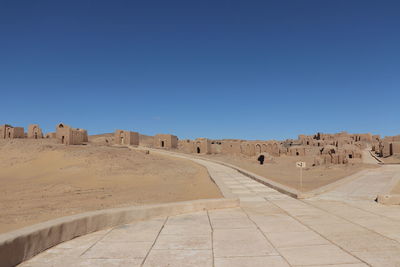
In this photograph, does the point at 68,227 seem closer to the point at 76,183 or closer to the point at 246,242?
the point at 246,242

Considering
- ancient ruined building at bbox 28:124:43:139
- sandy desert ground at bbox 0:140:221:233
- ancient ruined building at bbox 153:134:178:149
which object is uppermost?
ancient ruined building at bbox 28:124:43:139

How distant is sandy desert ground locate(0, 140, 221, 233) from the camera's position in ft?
34.1

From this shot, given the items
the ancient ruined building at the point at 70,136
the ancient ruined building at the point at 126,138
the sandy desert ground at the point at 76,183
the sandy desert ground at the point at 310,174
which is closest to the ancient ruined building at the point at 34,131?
the ancient ruined building at the point at 126,138

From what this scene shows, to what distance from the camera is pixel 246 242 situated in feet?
15.5

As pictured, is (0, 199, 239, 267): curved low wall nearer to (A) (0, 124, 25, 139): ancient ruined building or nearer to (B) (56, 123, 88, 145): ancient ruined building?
(B) (56, 123, 88, 145): ancient ruined building

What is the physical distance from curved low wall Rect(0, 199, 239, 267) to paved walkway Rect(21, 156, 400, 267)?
0.16 m

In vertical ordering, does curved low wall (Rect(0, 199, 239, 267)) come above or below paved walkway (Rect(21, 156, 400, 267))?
above

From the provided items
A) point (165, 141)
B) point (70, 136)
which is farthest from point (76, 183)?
point (165, 141)

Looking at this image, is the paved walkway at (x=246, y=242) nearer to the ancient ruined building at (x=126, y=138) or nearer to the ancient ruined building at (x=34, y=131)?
the ancient ruined building at (x=126, y=138)

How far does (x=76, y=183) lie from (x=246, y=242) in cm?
1522

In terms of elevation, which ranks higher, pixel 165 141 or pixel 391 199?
pixel 165 141

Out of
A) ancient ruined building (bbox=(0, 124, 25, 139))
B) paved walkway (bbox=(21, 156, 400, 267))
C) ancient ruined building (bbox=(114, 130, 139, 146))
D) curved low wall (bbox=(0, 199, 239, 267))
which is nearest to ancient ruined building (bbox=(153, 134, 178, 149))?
ancient ruined building (bbox=(114, 130, 139, 146))


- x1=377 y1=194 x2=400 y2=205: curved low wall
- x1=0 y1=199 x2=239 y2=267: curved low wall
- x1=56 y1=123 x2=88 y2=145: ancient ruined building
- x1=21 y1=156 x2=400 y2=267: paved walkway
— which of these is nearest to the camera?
x1=0 y1=199 x2=239 y2=267: curved low wall

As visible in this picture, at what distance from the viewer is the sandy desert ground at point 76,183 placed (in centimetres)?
1041
